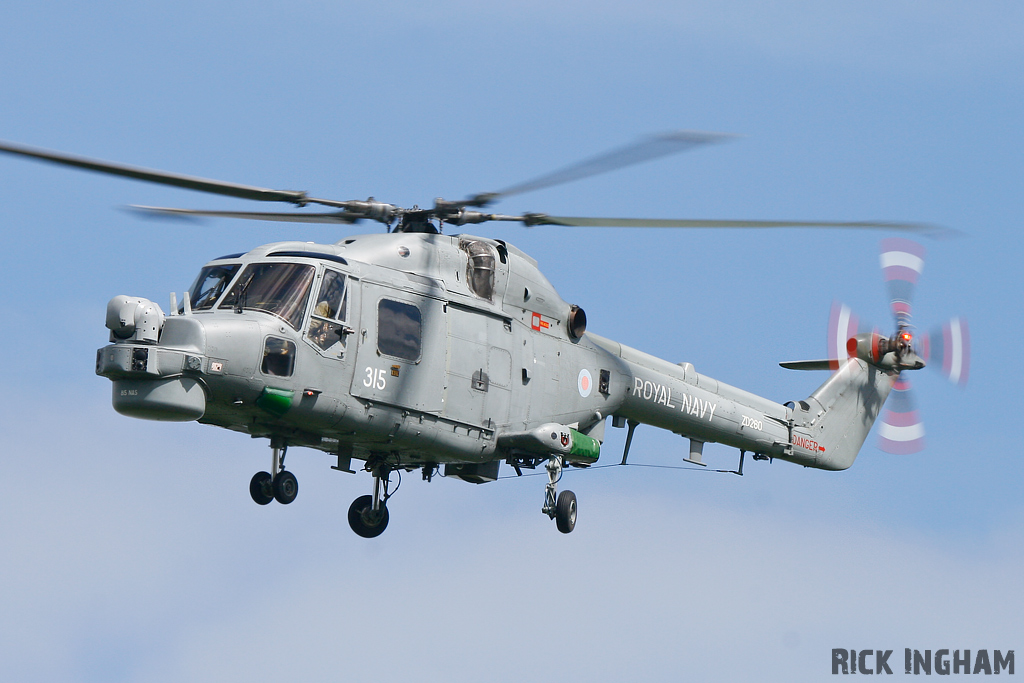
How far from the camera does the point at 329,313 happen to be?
18109mm

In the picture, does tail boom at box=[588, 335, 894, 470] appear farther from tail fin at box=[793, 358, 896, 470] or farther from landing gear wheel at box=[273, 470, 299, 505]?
landing gear wheel at box=[273, 470, 299, 505]

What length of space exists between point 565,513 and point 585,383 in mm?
2308

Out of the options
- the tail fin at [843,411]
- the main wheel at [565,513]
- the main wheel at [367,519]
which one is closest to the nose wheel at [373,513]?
the main wheel at [367,519]

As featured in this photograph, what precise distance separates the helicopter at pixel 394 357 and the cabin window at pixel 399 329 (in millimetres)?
21

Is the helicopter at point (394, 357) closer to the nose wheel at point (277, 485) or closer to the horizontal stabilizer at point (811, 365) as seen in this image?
the nose wheel at point (277, 485)

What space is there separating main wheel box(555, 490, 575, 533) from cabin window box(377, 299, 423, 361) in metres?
3.95

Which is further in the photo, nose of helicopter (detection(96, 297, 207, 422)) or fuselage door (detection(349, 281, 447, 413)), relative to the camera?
fuselage door (detection(349, 281, 447, 413))

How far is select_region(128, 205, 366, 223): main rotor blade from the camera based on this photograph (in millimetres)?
19703

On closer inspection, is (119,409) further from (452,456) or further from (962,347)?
(962,347)

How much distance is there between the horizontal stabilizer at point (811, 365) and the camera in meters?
27.1

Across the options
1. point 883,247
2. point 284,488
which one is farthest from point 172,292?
point 883,247

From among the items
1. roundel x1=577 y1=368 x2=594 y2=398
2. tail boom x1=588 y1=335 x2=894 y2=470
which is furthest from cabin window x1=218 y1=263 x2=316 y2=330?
tail boom x1=588 y1=335 x2=894 y2=470

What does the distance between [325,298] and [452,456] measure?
343 centimetres

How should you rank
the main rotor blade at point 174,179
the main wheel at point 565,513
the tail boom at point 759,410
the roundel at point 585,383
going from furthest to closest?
1. the tail boom at point 759,410
2. the roundel at point 585,383
3. the main wheel at point 565,513
4. the main rotor blade at point 174,179
